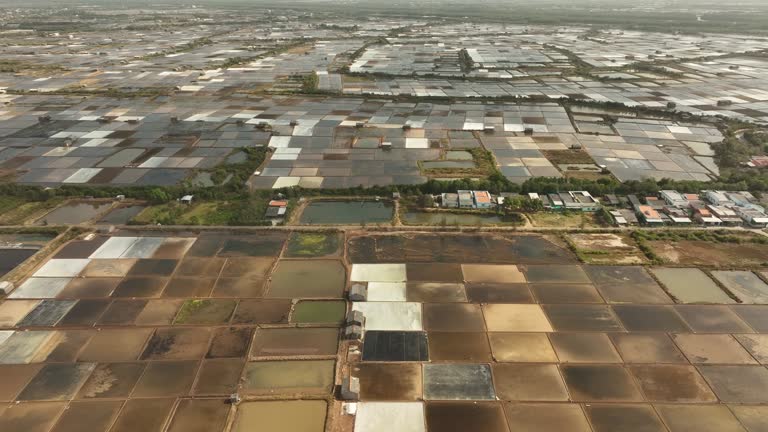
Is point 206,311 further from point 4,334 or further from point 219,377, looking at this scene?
point 4,334

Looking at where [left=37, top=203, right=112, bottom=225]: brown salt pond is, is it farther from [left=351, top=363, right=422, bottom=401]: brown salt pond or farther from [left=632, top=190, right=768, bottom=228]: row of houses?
[left=632, top=190, right=768, bottom=228]: row of houses

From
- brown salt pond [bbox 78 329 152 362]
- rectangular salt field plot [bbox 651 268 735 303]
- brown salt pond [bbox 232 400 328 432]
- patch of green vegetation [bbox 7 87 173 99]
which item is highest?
patch of green vegetation [bbox 7 87 173 99]

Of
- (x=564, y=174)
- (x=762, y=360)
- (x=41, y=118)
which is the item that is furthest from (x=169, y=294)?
(x=41, y=118)

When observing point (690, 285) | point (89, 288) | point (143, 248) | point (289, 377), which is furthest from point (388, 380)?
point (143, 248)

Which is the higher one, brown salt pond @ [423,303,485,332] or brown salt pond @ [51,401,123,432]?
brown salt pond @ [423,303,485,332]

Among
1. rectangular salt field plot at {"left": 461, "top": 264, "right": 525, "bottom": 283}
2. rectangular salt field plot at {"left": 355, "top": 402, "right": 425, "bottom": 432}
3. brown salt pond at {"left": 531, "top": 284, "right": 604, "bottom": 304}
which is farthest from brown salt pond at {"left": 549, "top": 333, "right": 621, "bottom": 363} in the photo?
rectangular salt field plot at {"left": 355, "top": 402, "right": 425, "bottom": 432}

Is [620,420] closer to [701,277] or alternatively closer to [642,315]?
[642,315]
